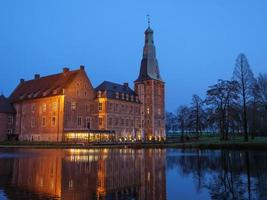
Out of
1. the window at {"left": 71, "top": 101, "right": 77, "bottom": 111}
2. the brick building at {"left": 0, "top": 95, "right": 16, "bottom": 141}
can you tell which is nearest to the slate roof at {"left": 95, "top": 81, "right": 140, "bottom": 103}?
the window at {"left": 71, "top": 101, "right": 77, "bottom": 111}

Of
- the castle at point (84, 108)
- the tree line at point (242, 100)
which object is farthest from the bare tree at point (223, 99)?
the castle at point (84, 108)

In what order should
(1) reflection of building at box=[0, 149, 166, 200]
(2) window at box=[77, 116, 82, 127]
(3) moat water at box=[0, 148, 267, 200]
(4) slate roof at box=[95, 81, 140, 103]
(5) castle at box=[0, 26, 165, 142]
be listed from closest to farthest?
(3) moat water at box=[0, 148, 267, 200] < (1) reflection of building at box=[0, 149, 166, 200] < (5) castle at box=[0, 26, 165, 142] < (2) window at box=[77, 116, 82, 127] < (4) slate roof at box=[95, 81, 140, 103]

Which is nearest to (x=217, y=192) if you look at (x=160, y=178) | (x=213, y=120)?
(x=160, y=178)

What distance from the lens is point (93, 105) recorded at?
251 ft

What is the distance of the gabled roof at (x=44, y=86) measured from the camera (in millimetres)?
72331

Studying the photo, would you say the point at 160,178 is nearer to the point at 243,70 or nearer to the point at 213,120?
the point at 243,70

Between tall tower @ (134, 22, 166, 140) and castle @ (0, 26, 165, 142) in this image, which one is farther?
tall tower @ (134, 22, 166, 140)

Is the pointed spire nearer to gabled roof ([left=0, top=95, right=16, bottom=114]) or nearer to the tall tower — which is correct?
the tall tower

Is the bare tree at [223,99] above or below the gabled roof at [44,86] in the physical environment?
below

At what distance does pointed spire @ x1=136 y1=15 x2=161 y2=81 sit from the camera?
90.8 meters

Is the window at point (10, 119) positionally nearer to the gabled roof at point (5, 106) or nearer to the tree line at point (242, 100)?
the gabled roof at point (5, 106)

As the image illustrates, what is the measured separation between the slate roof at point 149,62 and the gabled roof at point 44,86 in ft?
75.8

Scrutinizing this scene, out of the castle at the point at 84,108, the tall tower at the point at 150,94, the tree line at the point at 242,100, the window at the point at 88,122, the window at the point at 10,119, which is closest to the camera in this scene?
the tree line at the point at 242,100

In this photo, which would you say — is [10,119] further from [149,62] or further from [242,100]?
[242,100]
